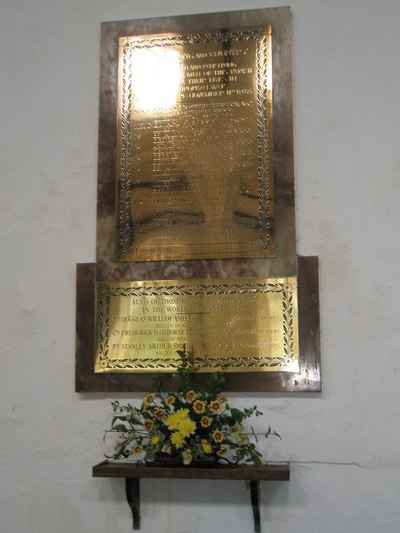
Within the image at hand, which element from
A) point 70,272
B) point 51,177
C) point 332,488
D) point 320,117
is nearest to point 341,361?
point 332,488

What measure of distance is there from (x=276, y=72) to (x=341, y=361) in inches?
43.7

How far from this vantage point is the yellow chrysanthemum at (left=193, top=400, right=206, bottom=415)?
6.93 ft

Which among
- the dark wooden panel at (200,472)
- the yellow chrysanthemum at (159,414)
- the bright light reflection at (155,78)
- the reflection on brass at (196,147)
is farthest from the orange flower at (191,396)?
the bright light reflection at (155,78)

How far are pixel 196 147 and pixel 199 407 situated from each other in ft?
3.22

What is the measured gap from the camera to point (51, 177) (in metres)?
2.56

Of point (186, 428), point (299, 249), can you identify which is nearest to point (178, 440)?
point (186, 428)

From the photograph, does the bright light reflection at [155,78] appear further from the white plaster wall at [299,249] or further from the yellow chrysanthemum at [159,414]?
the yellow chrysanthemum at [159,414]

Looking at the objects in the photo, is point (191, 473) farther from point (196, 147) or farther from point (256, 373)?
point (196, 147)

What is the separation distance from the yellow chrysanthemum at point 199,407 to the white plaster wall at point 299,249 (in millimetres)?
236

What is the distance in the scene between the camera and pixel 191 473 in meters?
2.10

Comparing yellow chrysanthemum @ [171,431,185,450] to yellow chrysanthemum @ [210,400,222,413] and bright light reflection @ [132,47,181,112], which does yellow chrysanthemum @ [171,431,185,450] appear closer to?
yellow chrysanthemum @ [210,400,222,413]

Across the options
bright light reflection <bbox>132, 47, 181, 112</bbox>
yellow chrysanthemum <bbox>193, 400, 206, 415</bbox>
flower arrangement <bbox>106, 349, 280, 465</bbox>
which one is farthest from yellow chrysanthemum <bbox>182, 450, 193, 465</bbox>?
bright light reflection <bbox>132, 47, 181, 112</bbox>

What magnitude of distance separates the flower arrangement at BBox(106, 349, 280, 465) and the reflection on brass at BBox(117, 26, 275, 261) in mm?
465

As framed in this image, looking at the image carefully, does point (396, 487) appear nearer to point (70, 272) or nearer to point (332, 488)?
point (332, 488)
